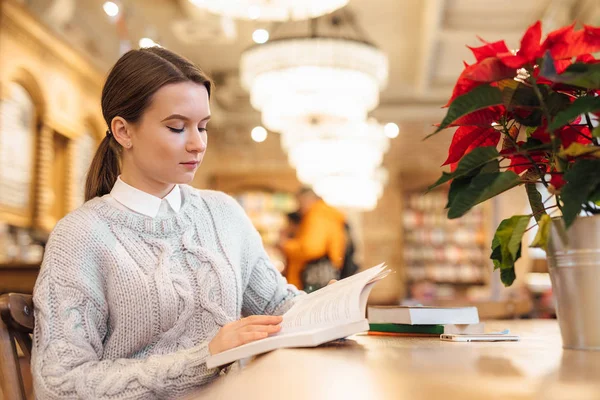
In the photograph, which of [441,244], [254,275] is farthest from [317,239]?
[441,244]

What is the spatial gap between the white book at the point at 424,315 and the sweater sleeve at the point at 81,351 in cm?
35

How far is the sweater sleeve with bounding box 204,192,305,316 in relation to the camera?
166 cm

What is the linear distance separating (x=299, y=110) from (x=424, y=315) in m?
4.29

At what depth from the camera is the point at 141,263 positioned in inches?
56.2

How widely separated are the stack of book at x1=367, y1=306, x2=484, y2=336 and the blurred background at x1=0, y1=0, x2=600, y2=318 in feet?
6.14

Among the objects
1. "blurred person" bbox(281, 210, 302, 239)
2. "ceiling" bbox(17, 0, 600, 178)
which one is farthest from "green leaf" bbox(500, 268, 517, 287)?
"blurred person" bbox(281, 210, 302, 239)

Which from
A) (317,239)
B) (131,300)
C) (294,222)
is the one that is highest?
(294,222)

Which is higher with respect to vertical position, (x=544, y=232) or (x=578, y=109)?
(x=578, y=109)

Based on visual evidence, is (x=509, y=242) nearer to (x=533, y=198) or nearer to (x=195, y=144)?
(x=533, y=198)

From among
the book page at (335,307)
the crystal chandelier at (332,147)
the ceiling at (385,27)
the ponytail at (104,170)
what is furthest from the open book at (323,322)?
the crystal chandelier at (332,147)

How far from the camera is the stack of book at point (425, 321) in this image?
1.40 metres

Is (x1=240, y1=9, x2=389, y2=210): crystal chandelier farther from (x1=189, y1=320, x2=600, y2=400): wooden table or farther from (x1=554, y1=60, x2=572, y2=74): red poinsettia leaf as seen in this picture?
(x1=189, y1=320, x2=600, y2=400): wooden table

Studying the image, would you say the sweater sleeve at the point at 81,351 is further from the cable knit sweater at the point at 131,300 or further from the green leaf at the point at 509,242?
the green leaf at the point at 509,242

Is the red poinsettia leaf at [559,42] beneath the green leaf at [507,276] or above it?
above
